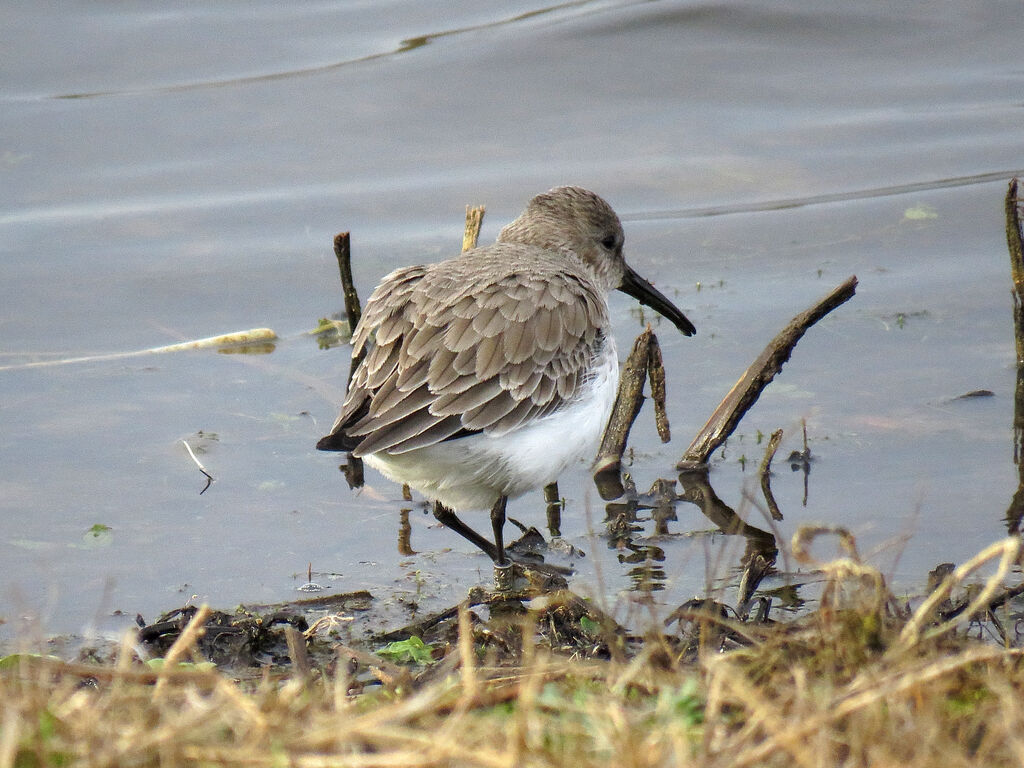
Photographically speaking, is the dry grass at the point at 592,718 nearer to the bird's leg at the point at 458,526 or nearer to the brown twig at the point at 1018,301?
the bird's leg at the point at 458,526

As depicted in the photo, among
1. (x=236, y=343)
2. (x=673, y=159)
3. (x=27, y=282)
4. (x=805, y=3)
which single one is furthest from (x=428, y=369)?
(x=805, y=3)

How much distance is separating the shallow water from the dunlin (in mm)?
484

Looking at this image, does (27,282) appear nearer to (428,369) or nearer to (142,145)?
(142,145)

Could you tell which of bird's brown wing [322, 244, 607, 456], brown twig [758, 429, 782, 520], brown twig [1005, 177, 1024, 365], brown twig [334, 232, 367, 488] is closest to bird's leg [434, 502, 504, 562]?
bird's brown wing [322, 244, 607, 456]

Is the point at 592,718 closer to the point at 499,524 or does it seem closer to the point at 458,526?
the point at 499,524

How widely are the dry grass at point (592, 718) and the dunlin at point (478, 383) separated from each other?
2082 mm

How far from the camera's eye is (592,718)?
8.82 feet

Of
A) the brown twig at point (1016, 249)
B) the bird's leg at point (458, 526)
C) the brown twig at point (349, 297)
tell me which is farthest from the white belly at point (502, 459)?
the brown twig at point (1016, 249)

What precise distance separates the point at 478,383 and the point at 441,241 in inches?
169

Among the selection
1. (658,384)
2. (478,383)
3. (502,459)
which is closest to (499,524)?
(502,459)

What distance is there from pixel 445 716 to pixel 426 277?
299 centimetres

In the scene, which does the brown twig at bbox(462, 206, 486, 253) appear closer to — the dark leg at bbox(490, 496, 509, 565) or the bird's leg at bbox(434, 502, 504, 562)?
the bird's leg at bbox(434, 502, 504, 562)

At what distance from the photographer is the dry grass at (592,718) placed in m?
2.55

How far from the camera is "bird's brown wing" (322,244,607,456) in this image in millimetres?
5168
